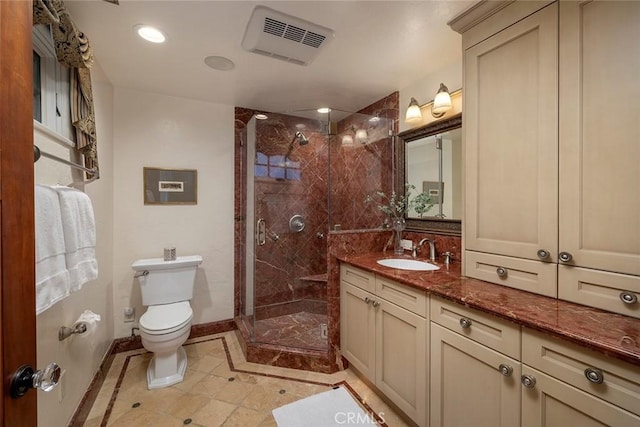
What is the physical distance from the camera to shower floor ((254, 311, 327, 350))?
2.30 meters

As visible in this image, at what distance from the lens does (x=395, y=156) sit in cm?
250

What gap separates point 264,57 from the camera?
192 centimetres

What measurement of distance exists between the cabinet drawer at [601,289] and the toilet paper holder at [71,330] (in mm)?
2333

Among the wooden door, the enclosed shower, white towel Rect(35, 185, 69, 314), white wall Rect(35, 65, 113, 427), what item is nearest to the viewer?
the wooden door

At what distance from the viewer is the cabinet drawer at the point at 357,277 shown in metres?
1.82

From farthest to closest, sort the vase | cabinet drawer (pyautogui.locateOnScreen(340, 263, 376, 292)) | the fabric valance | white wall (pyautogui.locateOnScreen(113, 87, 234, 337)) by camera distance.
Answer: white wall (pyautogui.locateOnScreen(113, 87, 234, 337)) < the vase < cabinet drawer (pyautogui.locateOnScreen(340, 263, 376, 292)) < the fabric valance

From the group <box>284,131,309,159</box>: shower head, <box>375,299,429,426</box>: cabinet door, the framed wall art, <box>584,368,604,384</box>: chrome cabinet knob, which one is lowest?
<box>375,299,429,426</box>: cabinet door

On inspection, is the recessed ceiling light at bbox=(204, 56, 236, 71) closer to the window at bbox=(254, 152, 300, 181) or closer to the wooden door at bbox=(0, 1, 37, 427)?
the window at bbox=(254, 152, 300, 181)

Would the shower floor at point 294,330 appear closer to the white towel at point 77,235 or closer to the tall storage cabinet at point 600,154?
the white towel at point 77,235

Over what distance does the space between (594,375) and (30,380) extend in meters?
1.55

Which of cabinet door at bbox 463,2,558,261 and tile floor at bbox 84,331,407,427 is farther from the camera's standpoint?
tile floor at bbox 84,331,407,427

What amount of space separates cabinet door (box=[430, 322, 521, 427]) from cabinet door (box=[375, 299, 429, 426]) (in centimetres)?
7

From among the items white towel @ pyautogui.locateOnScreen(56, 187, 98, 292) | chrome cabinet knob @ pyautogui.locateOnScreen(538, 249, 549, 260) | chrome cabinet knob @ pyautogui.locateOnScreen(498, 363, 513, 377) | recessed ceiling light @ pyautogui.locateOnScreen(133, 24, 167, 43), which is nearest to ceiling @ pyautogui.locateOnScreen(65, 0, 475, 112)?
recessed ceiling light @ pyautogui.locateOnScreen(133, 24, 167, 43)

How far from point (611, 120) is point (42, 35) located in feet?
8.54
